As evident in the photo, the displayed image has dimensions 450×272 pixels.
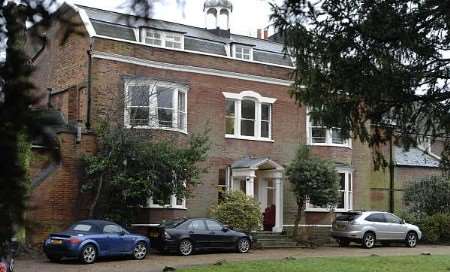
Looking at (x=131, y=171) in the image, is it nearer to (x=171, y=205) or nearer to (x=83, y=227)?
(x=83, y=227)

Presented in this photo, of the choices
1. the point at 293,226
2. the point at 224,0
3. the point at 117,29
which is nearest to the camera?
the point at 117,29

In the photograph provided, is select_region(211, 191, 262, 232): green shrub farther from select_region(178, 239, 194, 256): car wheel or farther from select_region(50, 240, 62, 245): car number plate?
select_region(50, 240, 62, 245): car number plate

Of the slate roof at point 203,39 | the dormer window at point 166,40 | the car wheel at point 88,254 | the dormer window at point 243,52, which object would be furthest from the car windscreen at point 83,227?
the dormer window at point 243,52

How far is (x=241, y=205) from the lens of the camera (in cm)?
2597

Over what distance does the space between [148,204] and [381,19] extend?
16.2 meters

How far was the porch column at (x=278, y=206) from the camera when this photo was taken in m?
29.5

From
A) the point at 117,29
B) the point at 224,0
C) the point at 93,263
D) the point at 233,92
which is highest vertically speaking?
the point at 224,0

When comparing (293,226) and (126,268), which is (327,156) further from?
(126,268)

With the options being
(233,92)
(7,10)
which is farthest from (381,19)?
(233,92)

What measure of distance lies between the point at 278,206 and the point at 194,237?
25.5 ft

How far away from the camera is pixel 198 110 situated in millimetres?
27844

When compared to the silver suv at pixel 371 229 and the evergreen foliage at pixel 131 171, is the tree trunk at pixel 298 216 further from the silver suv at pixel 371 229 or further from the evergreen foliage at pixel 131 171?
the evergreen foliage at pixel 131 171

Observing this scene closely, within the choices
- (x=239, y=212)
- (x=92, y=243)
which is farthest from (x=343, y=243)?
(x=92, y=243)

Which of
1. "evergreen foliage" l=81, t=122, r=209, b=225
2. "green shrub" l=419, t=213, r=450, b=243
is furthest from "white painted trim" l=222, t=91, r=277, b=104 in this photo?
"green shrub" l=419, t=213, r=450, b=243
